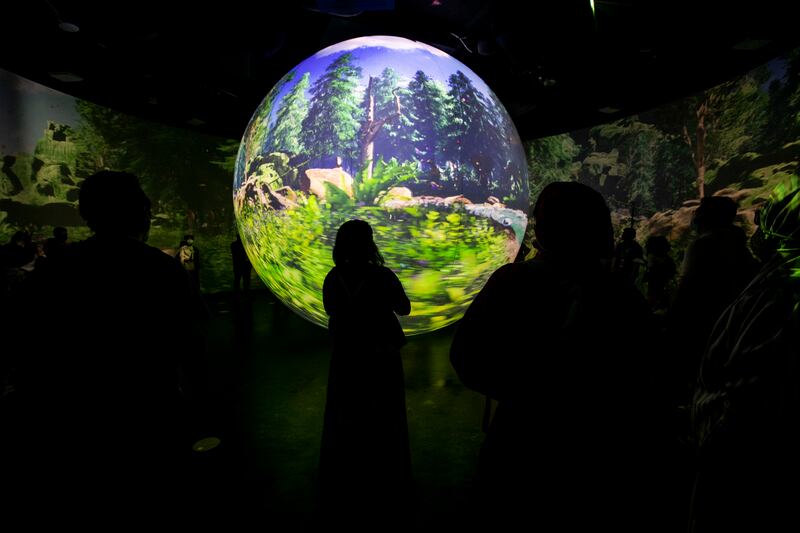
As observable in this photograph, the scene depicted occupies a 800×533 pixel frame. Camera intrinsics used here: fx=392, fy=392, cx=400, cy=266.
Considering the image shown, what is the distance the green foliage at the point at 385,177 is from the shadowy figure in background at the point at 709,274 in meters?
1.90

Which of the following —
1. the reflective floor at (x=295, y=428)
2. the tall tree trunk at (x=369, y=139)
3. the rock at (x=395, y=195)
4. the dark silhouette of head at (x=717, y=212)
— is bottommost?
the reflective floor at (x=295, y=428)

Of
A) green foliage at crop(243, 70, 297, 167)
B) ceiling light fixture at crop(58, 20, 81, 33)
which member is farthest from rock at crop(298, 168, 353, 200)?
ceiling light fixture at crop(58, 20, 81, 33)

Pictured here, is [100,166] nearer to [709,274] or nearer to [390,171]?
[390,171]

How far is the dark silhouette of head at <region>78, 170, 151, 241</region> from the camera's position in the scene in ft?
4.29

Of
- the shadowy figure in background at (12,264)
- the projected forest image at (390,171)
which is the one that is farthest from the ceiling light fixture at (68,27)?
the projected forest image at (390,171)

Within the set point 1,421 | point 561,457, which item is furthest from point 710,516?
point 1,421

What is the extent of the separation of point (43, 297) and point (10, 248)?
4.53m

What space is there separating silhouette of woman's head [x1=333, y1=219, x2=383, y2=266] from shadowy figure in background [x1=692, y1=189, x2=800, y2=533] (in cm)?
167

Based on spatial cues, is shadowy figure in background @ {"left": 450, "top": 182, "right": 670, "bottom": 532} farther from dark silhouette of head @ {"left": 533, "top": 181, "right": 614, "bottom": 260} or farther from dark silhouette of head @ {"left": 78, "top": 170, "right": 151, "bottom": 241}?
dark silhouette of head @ {"left": 78, "top": 170, "right": 151, "bottom": 241}

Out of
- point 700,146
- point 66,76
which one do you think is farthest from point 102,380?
point 700,146

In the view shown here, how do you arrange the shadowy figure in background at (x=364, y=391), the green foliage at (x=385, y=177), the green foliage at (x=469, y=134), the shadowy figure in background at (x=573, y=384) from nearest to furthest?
the shadowy figure in background at (x=573, y=384) → the shadowy figure in background at (x=364, y=391) → the green foliage at (x=385, y=177) → the green foliage at (x=469, y=134)

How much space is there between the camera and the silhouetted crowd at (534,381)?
0.90m

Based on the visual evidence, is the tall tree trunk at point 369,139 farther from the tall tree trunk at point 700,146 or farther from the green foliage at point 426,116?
the tall tree trunk at point 700,146

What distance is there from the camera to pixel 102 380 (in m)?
1.22
